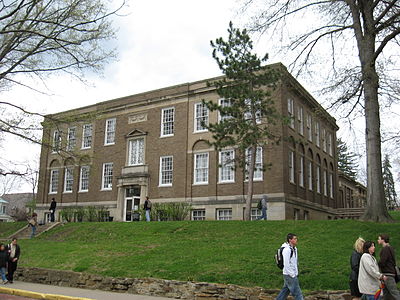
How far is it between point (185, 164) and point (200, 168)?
1263 mm

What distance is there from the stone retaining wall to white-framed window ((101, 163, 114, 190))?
19.5 meters

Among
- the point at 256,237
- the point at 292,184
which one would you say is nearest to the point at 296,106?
the point at 292,184

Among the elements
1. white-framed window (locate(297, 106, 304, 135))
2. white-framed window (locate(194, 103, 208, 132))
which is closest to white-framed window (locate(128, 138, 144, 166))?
white-framed window (locate(194, 103, 208, 132))

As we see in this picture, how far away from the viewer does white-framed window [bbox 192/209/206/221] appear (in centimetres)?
3070

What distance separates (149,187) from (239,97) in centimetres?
1251

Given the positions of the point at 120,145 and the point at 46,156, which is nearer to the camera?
the point at 120,145

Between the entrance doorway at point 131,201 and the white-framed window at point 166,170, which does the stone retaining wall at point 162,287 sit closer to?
the white-framed window at point 166,170

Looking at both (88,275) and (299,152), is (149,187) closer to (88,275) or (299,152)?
(299,152)

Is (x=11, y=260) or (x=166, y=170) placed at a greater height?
(x=166, y=170)

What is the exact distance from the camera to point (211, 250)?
16188mm

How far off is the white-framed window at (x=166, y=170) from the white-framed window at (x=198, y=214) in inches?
120

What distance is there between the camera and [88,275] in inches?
579

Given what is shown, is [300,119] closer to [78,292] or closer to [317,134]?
[317,134]

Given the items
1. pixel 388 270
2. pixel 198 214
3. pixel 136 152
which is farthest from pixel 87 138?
pixel 388 270
